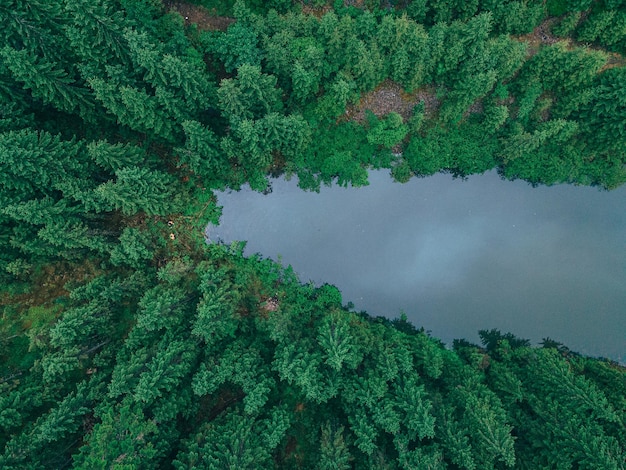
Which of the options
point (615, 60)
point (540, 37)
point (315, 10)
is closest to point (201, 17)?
point (315, 10)

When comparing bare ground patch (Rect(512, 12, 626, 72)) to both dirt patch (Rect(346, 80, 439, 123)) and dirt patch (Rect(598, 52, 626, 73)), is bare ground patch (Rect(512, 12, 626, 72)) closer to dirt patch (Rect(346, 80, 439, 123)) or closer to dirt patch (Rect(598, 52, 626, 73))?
dirt patch (Rect(598, 52, 626, 73))

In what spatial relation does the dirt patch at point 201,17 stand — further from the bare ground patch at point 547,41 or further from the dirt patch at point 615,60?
the dirt patch at point 615,60

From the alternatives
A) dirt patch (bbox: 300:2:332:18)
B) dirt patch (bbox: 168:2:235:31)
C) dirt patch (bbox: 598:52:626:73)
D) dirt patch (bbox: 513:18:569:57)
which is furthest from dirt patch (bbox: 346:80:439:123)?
dirt patch (bbox: 598:52:626:73)

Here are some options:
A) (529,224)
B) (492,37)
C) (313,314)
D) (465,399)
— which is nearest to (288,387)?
(313,314)

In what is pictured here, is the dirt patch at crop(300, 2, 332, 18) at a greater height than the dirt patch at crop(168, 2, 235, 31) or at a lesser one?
greater

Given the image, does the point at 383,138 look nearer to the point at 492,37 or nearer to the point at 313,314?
the point at 492,37

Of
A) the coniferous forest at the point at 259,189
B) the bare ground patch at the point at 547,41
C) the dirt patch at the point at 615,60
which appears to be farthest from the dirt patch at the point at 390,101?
the dirt patch at the point at 615,60

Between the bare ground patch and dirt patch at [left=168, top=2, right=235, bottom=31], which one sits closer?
the bare ground patch
